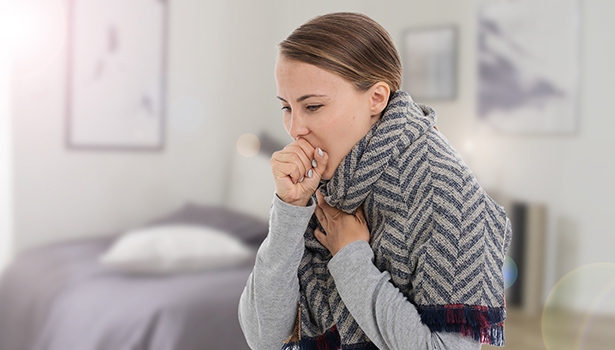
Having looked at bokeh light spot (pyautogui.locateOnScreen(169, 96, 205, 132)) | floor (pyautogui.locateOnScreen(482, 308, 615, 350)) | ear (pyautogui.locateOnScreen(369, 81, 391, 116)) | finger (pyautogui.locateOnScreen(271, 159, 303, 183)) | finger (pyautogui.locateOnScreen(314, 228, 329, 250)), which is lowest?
floor (pyautogui.locateOnScreen(482, 308, 615, 350))

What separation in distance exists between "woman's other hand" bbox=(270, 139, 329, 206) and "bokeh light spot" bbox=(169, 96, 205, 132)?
4.19 feet

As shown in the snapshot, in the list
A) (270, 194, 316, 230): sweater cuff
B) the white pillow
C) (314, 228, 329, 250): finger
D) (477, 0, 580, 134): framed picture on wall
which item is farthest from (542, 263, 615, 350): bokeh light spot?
(270, 194, 316, 230): sweater cuff

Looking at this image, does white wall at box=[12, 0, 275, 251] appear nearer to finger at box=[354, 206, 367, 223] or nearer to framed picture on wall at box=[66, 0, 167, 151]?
framed picture on wall at box=[66, 0, 167, 151]

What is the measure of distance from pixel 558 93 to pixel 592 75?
143 millimetres

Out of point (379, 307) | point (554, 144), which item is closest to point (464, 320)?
point (379, 307)

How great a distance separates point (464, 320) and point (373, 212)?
24cm

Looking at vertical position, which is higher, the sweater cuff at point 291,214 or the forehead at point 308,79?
the forehead at point 308,79

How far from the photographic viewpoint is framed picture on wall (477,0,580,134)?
2.34 metres

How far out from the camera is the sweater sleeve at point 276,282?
38.1 inches

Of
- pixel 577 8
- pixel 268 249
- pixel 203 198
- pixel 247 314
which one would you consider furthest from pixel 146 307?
pixel 577 8

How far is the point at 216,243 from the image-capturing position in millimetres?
2221

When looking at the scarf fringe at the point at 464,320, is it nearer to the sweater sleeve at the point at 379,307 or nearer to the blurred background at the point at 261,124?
the sweater sleeve at the point at 379,307

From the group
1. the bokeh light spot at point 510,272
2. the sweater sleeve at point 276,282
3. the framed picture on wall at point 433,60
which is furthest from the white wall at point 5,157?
the bokeh light spot at point 510,272

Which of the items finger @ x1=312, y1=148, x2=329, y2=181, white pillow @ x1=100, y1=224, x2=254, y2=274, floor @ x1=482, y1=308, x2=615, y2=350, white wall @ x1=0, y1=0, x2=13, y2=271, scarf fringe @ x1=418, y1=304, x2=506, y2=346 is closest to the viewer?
scarf fringe @ x1=418, y1=304, x2=506, y2=346
